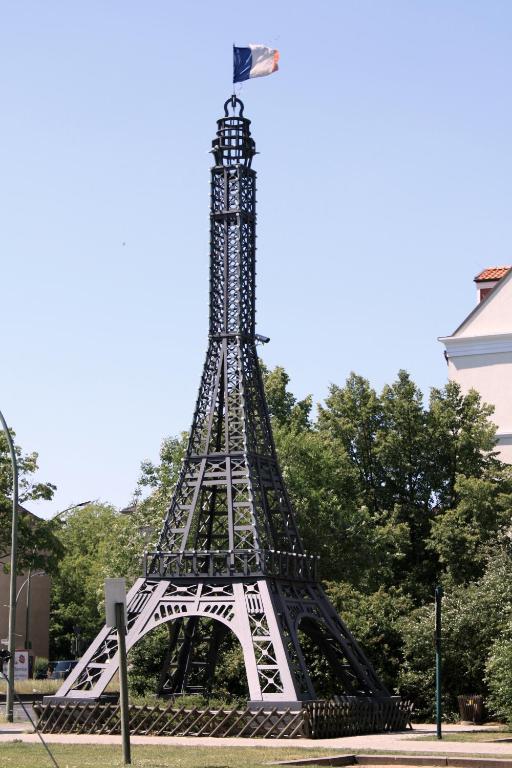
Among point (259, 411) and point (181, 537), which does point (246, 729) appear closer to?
point (181, 537)

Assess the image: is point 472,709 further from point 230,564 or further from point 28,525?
point 28,525

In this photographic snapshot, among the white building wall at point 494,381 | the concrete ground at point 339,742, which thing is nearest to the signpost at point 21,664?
the concrete ground at point 339,742

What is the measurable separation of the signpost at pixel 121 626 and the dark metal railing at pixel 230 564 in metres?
15.4

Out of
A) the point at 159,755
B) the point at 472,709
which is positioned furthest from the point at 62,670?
the point at 159,755

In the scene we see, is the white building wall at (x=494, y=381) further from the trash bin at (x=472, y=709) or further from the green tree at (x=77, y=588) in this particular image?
the green tree at (x=77, y=588)

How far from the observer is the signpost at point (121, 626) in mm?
19594

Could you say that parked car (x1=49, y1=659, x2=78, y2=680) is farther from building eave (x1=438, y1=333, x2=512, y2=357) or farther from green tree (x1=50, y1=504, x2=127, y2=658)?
building eave (x1=438, y1=333, x2=512, y2=357)

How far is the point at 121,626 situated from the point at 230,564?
53.5 ft

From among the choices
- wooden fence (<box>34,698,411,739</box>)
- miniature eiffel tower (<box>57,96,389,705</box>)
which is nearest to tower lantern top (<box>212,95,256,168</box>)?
miniature eiffel tower (<box>57,96,389,705</box>)

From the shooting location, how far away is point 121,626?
19.8 metres

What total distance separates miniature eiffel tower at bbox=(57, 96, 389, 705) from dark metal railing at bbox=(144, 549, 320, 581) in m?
0.04

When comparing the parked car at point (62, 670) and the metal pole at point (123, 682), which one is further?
the parked car at point (62, 670)

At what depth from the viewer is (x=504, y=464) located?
56562 mm

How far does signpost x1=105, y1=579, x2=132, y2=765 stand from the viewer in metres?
19.6
